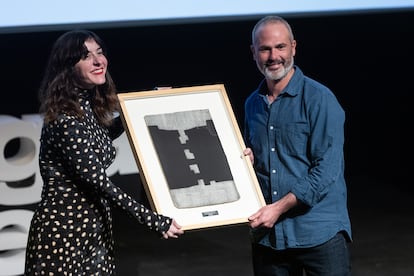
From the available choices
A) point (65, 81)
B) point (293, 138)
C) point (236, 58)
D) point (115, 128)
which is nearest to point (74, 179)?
point (65, 81)

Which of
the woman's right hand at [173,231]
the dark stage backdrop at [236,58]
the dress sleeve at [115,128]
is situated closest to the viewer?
the woman's right hand at [173,231]

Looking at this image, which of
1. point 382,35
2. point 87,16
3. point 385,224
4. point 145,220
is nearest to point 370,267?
point 385,224

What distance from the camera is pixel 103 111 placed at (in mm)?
2826

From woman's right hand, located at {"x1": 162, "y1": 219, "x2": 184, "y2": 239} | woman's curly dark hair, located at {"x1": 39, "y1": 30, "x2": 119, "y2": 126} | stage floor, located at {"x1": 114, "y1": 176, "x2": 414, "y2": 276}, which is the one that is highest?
woman's curly dark hair, located at {"x1": 39, "y1": 30, "x2": 119, "y2": 126}

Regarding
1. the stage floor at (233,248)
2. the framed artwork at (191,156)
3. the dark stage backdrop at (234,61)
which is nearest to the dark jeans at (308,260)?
the framed artwork at (191,156)

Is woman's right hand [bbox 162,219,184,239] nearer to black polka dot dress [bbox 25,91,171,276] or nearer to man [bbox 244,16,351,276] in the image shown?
black polka dot dress [bbox 25,91,171,276]

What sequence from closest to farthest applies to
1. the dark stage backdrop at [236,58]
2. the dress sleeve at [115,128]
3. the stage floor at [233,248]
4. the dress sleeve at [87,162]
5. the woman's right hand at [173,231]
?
the dress sleeve at [87,162] < the woman's right hand at [173,231] < the dress sleeve at [115,128] < the stage floor at [233,248] < the dark stage backdrop at [236,58]

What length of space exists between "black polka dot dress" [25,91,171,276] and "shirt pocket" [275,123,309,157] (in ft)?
1.39

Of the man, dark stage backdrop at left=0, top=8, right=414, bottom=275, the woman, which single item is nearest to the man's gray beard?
the man

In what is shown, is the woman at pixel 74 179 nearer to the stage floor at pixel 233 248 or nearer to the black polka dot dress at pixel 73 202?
the black polka dot dress at pixel 73 202

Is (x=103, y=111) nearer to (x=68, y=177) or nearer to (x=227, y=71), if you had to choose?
(x=68, y=177)

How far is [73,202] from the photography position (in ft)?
8.78

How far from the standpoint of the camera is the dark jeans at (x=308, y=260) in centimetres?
280

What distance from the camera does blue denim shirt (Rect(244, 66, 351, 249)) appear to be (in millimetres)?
2746
